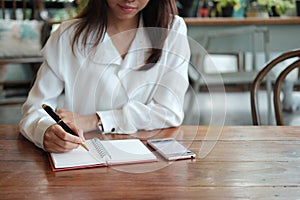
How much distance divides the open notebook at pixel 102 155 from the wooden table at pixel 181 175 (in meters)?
0.02

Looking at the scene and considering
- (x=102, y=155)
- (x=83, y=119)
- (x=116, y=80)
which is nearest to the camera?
(x=102, y=155)

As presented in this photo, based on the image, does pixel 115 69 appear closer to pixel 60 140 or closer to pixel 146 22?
pixel 146 22

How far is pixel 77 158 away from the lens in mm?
932

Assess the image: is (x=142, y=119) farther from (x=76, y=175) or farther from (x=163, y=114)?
(x=76, y=175)

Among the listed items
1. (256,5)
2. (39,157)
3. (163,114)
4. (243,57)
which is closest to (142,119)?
(163,114)

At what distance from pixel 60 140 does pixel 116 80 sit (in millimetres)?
359

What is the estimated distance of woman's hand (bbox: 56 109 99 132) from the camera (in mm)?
1144

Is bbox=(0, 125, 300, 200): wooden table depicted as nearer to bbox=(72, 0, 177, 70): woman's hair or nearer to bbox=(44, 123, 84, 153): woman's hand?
bbox=(44, 123, 84, 153): woman's hand

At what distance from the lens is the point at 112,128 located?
1.16m

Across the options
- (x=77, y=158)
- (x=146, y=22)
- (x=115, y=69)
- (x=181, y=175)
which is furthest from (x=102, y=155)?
(x=146, y=22)

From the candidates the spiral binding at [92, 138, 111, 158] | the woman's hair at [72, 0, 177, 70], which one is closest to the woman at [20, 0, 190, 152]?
the woman's hair at [72, 0, 177, 70]

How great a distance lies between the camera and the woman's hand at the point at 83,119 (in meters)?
1.14

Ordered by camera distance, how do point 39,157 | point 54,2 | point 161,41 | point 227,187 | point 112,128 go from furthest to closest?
point 54,2, point 161,41, point 112,128, point 39,157, point 227,187

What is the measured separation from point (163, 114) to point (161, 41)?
0.20m
